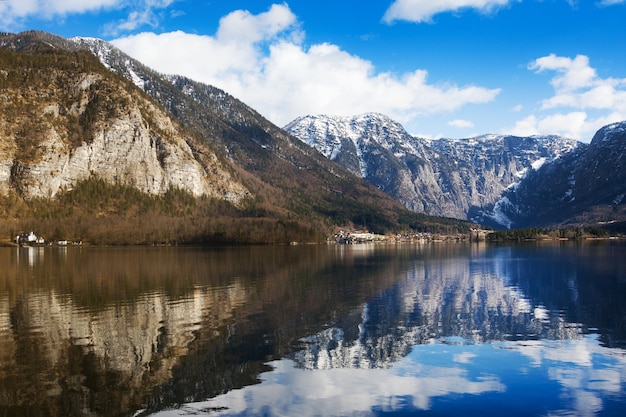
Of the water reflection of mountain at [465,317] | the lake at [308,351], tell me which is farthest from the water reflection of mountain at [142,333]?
the water reflection of mountain at [465,317]

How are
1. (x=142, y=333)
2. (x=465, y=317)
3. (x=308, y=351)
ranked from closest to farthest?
(x=308, y=351) < (x=142, y=333) < (x=465, y=317)

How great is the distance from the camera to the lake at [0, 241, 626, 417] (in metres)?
26.6

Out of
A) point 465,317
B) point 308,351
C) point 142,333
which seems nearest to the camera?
point 308,351

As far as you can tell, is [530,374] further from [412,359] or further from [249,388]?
[249,388]

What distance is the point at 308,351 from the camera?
37.3 m

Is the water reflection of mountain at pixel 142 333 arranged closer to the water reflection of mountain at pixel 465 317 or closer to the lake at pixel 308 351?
the lake at pixel 308 351

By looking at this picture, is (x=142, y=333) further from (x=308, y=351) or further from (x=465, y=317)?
(x=465, y=317)

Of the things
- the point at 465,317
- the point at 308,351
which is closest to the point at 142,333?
the point at 308,351

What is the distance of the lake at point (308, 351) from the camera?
26.6 m

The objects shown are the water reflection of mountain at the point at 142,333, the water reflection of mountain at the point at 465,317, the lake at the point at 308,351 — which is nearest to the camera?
the lake at the point at 308,351

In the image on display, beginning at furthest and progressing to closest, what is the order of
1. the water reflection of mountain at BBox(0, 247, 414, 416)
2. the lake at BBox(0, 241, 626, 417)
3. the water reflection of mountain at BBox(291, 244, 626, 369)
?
1. the water reflection of mountain at BBox(291, 244, 626, 369)
2. the water reflection of mountain at BBox(0, 247, 414, 416)
3. the lake at BBox(0, 241, 626, 417)

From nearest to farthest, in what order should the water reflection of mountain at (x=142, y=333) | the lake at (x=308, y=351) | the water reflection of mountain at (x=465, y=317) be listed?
the lake at (x=308, y=351)
the water reflection of mountain at (x=142, y=333)
the water reflection of mountain at (x=465, y=317)

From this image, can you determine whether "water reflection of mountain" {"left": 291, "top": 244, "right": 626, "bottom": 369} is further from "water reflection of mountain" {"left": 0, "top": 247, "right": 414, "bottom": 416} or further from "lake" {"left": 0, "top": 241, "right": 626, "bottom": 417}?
"water reflection of mountain" {"left": 0, "top": 247, "right": 414, "bottom": 416}

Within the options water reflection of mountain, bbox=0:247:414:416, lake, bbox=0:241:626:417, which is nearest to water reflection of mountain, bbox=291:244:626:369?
lake, bbox=0:241:626:417
